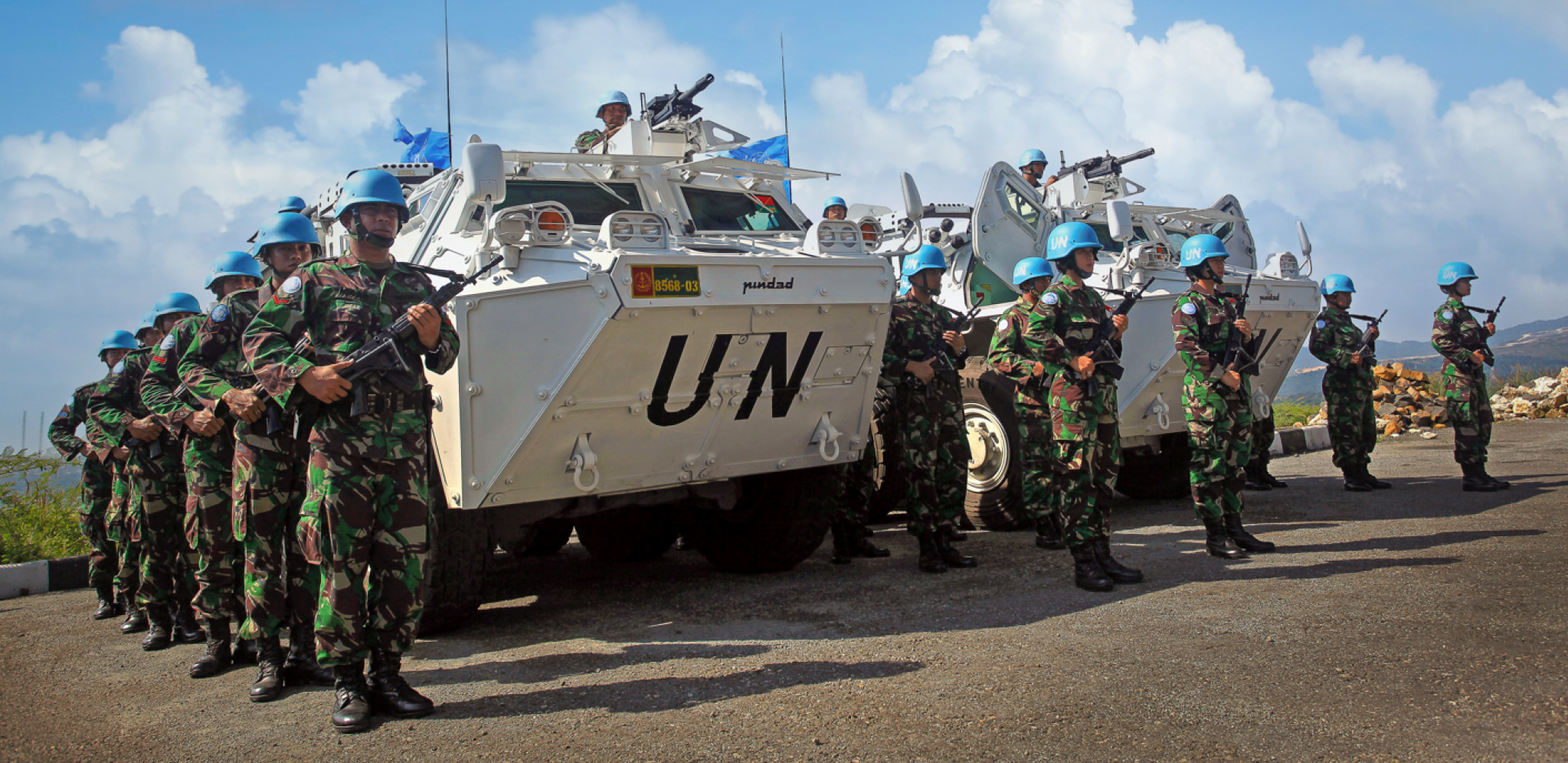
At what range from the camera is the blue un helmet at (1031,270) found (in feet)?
18.3

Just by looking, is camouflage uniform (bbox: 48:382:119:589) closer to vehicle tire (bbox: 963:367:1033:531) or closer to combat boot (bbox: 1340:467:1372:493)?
vehicle tire (bbox: 963:367:1033:531)

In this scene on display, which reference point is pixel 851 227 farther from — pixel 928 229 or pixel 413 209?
pixel 928 229

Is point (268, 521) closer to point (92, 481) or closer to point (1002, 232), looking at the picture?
point (92, 481)

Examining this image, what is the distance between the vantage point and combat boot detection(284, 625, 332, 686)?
3.97m

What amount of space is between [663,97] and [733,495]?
11.6ft

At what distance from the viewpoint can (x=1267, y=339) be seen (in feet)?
25.3

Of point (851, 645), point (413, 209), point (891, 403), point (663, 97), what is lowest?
point (851, 645)

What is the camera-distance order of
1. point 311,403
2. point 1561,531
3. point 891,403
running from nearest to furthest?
point 311,403, point 1561,531, point 891,403

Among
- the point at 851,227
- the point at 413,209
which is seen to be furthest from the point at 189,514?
the point at 851,227

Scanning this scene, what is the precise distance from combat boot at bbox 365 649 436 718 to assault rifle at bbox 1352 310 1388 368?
7539mm

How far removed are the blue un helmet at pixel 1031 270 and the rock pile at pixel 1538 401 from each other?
10.9 metres

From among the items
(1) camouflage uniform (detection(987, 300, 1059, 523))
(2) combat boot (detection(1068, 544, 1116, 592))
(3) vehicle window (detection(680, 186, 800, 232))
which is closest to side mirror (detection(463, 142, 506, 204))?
(3) vehicle window (detection(680, 186, 800, 232))

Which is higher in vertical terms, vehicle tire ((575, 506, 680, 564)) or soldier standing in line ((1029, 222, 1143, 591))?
soldier standing in line ((1029, 222, 1143, 591))

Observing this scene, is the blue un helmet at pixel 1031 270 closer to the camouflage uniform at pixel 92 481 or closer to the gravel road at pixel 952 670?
the gravel road at pixel 952 670
